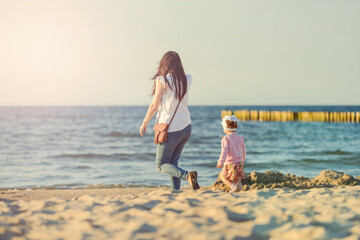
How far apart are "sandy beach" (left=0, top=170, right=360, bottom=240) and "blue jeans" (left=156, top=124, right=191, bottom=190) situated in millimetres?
784

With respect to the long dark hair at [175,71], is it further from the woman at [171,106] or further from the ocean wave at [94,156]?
the ocean wave at [94,156]

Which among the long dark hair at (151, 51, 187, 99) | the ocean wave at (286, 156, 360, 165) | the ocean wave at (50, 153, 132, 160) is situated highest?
the long dark hair at (151, 51, 187, 99)

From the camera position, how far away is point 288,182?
6984 mm

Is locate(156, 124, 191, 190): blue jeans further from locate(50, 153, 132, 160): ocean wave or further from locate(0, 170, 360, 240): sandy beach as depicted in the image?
locate(50, 153, 132, 160): ocean wave

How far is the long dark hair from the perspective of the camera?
468 centimetres

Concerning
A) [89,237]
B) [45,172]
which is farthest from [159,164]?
[45,172]

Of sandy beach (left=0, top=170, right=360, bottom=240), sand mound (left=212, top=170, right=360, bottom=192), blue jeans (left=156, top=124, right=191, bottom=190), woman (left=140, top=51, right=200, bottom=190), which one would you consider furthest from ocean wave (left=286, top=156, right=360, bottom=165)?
sandy beach (left=0, top=170, right=360, bottom=240)

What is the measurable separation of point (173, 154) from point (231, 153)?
2.79 feet

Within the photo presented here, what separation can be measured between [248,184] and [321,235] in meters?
4.10

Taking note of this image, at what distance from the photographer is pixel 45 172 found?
10656mm

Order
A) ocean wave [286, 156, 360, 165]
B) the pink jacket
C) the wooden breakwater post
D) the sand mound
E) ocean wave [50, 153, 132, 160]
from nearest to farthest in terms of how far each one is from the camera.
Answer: the pink jacket
the sand mound
ocean wave [286, 156, 360, 165]
ocean wave [50, 153, 132, 160]
the wooden breakwater post

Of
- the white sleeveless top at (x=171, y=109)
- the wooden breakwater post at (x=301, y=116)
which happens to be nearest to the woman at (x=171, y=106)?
the white sleeveless top at (x=171, y=109)

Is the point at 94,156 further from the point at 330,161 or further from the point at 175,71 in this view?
the point at 175,71

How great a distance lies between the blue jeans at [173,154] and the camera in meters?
4.75
